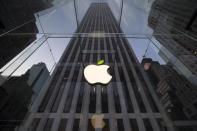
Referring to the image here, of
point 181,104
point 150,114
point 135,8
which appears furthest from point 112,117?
point 181,104

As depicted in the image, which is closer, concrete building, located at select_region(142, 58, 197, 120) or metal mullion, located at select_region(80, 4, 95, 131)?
metal mullion, located at select_region(80, 4, 95, 131)

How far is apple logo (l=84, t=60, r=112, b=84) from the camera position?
5.77 meters

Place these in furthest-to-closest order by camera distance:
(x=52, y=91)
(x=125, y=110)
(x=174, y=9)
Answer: (x=174, y=9) < (x=52, y=91) < (x=125, y=110)

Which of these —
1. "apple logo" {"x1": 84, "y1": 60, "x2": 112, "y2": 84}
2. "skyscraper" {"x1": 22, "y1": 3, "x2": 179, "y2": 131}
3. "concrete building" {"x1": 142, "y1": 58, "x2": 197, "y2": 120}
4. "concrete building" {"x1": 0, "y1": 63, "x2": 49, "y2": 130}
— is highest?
"apple logo" {"x1": 84, "y1": 60, "x2": 112, "y2": 84}

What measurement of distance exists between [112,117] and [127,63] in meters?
22.5

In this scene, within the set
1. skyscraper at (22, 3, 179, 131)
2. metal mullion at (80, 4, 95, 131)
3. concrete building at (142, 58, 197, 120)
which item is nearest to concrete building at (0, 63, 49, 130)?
skyscraper at (22, 3, 179, 131)

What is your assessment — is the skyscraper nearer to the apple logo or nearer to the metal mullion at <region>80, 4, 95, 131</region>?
the metal mullion at <region>80, 4, 95, 131</region>

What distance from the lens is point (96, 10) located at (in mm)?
109750

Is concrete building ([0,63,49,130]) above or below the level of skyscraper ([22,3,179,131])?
below

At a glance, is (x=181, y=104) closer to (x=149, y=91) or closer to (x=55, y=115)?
(x=149, y=91)

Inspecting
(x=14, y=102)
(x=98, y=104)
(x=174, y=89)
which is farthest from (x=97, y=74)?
(x=174, y=89)

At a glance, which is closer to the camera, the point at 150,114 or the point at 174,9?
the point at 150,114

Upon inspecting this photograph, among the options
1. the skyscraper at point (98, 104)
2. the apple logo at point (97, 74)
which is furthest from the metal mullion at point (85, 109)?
the apple logo at point (97, 74)

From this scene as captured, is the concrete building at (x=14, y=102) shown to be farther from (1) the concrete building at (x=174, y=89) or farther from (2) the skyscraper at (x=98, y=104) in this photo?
(1) the concrete building at (x=174, y=89)
